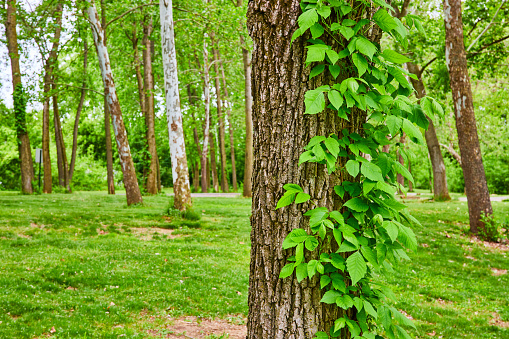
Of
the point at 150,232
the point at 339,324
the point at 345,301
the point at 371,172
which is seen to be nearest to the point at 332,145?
the point at 371,172

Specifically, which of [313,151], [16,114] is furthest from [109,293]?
[16,114]

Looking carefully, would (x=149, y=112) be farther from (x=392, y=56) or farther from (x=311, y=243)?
(x=311, y=243)

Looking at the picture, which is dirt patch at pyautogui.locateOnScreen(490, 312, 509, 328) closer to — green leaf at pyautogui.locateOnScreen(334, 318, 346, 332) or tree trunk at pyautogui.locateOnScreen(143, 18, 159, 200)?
green leaf at pyautogui.locateOnScreen(334, 318, 346, 332)

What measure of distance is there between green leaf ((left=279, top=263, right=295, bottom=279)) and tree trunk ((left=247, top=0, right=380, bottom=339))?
11 centimetres

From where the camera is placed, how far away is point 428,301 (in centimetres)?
671

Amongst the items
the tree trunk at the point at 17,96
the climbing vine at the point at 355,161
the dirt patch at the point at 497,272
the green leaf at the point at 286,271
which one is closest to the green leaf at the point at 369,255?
the climbing vine at the point at 355,161

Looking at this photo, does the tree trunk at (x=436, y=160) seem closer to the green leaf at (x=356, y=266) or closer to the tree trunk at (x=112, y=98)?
the tree trunk at (x=112, y=98)

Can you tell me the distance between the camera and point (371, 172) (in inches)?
83.8

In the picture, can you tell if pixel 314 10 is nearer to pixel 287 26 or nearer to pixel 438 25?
→ pixel 287 26

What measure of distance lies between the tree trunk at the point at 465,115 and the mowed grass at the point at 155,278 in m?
1.27

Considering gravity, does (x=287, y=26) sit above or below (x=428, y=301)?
above

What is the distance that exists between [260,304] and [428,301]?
5.59 metres

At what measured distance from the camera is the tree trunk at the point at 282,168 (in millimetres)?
2324

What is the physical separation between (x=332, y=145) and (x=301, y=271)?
798 millimetres
